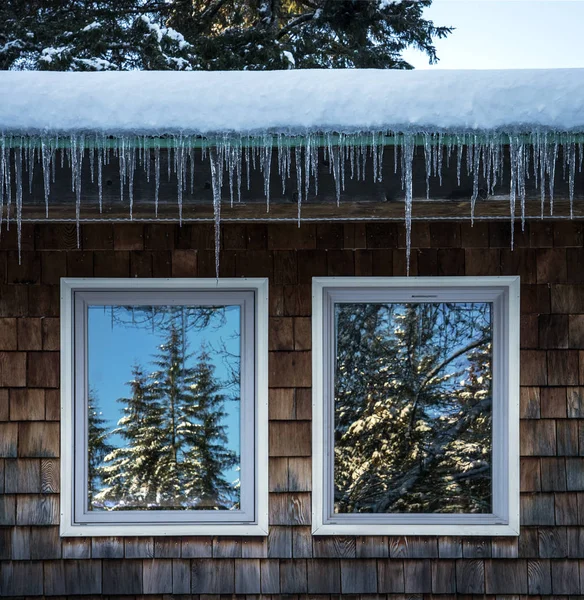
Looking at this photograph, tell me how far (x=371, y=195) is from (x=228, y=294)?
3.26 ft

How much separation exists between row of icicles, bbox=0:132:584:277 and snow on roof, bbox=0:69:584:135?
0.04m

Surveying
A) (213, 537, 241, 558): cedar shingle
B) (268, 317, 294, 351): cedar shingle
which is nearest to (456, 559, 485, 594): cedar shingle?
(213, 537, 241, 558): cedar shingle

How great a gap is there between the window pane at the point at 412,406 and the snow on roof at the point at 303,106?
1190 millimetres

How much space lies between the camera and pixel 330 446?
3369 millimetres

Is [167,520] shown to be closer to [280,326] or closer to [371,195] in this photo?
[280,326]

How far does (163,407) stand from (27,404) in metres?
0.59

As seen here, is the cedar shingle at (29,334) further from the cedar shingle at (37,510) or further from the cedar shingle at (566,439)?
the cedar shingle at (566,439)

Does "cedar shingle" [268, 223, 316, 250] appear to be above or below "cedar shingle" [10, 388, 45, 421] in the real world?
above

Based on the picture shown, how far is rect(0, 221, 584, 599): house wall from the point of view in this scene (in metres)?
3.29

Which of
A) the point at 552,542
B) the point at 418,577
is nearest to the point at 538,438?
the point at 552,542

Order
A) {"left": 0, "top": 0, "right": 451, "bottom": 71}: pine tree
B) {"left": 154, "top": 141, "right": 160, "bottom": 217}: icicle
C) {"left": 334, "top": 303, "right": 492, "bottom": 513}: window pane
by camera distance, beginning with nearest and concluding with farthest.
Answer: {"left": 154, "top": 141, "right": 160, "bottom": 217}: icicle
{"left": 334, "top": 303, "right": 492, "bottom": 513}: window pane
{"left": 0, "top": 0, "right": 451, "bottom": 71}: pine tree

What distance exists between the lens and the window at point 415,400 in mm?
3355

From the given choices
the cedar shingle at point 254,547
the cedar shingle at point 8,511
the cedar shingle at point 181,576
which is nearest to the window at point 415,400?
the cedar shingle at point 254,547

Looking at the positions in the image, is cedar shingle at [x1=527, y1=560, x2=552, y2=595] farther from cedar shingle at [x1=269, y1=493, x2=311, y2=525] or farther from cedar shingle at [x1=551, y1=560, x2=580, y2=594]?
cedar shingle at [x1=269, y1=493, x2=311, y2=525]
